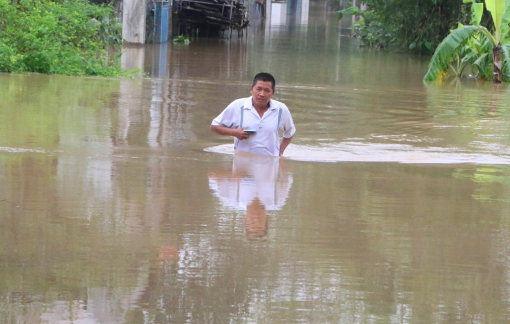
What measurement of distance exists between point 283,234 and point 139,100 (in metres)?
7.06

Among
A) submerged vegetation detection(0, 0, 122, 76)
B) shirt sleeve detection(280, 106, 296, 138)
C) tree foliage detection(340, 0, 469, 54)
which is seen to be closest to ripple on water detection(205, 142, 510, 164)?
shirt sleeve detection(280, 106, 296, 138)

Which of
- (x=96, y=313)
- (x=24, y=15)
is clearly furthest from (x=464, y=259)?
(x=24, y=15)

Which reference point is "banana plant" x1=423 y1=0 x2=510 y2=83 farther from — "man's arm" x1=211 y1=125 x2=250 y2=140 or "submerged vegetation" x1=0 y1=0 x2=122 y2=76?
"man's arm" x1=211 y1=125 x2=250 y2=140

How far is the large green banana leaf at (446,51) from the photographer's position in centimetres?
1770

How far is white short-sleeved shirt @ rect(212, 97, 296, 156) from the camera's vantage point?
7.48m

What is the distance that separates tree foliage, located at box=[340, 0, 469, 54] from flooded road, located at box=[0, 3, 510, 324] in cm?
1867

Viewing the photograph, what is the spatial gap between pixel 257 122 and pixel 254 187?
1.39 metres

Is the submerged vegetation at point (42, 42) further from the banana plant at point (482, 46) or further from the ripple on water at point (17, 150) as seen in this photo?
the banana plant at point (482, 46)

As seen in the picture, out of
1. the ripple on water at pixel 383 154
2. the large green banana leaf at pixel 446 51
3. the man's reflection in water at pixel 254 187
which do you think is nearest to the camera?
the man's reflection in water at pixel 254 187

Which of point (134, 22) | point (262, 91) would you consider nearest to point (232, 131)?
point (262, 91)

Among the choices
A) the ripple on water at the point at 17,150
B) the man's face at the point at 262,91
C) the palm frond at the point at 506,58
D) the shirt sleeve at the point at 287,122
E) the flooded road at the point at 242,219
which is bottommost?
the flooded road at the point at 242,219

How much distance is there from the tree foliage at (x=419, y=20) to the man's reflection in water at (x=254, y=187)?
2213 centimetres

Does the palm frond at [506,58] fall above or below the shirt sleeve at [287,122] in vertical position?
above

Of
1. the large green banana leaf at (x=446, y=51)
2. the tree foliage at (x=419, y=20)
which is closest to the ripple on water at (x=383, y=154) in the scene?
the large green banana leaf at (x=446, y=51)
